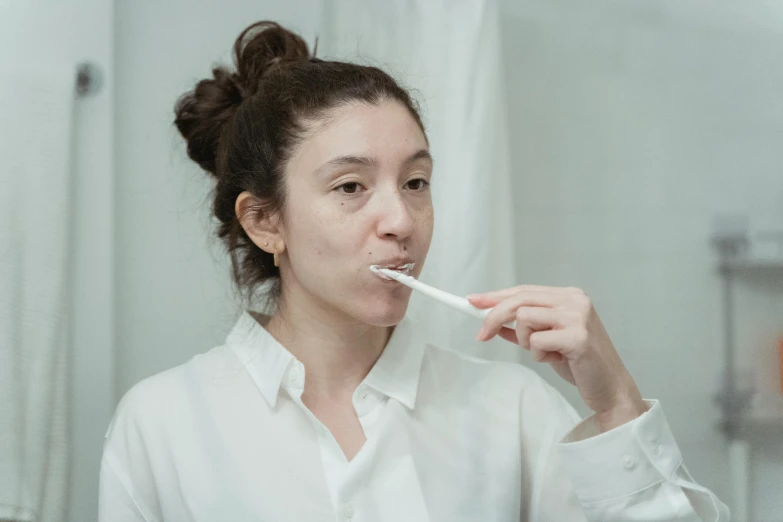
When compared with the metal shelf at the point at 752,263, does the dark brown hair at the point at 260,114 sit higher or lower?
higher

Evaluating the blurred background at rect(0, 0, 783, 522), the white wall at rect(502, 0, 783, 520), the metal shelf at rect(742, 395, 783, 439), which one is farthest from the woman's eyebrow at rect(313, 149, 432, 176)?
the metal shelf at rect(742, 395, 783, 439)

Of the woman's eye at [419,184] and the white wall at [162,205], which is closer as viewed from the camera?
the woman's eye at [419,184]

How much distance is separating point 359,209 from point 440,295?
134 millimetres

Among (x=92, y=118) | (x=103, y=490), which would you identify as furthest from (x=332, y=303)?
(x=92, y=118)

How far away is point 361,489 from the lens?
805 mm

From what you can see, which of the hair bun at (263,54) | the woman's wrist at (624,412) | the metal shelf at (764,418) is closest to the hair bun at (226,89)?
the hair bun at (263,54)

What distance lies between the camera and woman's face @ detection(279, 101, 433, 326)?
0.80 meters

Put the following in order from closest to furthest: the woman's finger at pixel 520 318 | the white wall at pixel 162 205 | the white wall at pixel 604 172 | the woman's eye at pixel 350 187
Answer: the woman's finger at pixel 520 318 → the woman's eye at pixel 350 187 → the white wall at pixel 604 172 → the white wall at pixel 162 205

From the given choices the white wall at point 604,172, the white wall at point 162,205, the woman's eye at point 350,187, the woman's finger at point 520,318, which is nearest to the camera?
the woman's finger at point 520,318

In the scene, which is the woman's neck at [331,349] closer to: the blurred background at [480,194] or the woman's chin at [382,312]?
the woman's chin at [382,312]

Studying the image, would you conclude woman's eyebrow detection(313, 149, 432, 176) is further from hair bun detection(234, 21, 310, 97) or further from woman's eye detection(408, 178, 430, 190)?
hair bun detection(234, 21, 310, 97)

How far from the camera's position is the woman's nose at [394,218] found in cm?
79

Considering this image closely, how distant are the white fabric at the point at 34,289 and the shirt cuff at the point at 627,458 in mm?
619

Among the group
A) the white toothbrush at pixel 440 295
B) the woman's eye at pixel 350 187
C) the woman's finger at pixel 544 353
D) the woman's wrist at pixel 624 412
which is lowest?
the woman's wrist at pixel 624 412
